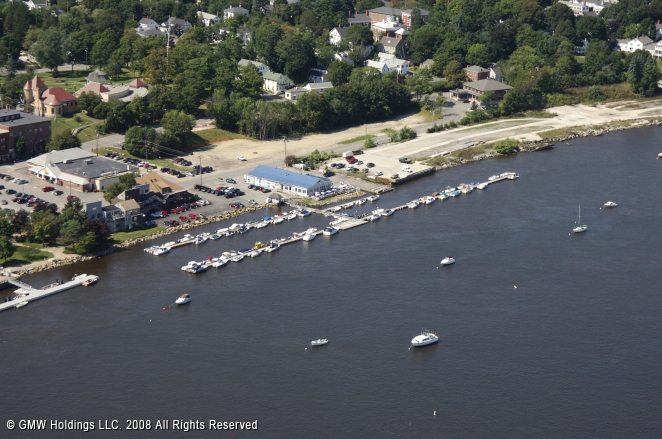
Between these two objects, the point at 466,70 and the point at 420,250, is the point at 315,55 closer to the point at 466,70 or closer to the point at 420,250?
the point at 466,70

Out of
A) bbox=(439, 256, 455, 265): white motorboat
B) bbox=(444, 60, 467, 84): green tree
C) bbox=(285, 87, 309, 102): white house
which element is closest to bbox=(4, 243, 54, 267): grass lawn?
bbox=(439, 256, 455, 265): white motorboat

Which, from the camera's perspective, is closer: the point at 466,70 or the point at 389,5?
the point at 466,70

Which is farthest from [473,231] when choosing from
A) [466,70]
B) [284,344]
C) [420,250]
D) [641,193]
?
[466,70]

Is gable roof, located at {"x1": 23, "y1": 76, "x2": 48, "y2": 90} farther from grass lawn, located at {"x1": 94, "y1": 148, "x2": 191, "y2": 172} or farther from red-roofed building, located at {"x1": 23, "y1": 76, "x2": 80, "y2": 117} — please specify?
grass lawn, located at {"x1": 94, "y1": 148, "x2": 191, "y2": 172}

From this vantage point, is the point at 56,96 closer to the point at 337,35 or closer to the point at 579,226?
the point at 337,35

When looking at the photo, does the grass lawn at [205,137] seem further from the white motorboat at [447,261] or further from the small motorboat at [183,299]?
the white motorboat at [447,261]
